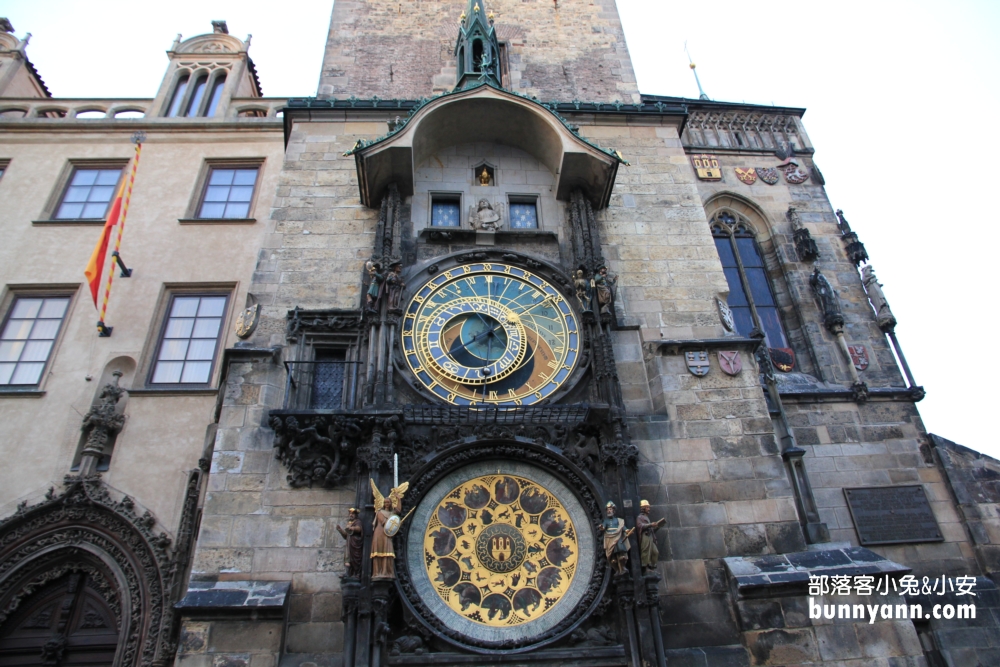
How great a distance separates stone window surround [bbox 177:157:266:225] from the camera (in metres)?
12.6

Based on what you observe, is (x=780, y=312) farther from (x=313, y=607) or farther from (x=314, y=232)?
(x=313, y=607)

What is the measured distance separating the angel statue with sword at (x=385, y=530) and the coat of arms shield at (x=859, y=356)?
8.53 metres

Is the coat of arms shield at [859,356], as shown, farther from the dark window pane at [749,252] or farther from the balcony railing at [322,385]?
the balcony railing at [322,385]

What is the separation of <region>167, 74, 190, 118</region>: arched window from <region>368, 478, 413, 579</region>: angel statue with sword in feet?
38.1

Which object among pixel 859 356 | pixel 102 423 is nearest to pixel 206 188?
pixel 102 423

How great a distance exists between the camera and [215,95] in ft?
50.2

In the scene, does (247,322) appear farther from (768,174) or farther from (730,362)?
(768,174)

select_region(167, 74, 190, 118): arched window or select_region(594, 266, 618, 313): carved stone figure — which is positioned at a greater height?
select_region(167, 74, 190, 118): arched window

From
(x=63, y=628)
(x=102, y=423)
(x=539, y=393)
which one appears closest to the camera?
(x=539, y=393)

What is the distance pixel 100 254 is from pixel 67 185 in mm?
3339

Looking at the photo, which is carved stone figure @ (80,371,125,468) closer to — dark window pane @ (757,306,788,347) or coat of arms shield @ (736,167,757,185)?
dark window pane @ (757,306,788,347)

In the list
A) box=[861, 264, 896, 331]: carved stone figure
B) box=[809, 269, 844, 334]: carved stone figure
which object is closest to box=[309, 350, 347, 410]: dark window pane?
box=[809, 269, 844, 334]: carved stone figure

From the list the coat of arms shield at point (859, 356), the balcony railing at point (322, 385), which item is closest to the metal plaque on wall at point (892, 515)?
the coat of arms shield at point (859, 356)

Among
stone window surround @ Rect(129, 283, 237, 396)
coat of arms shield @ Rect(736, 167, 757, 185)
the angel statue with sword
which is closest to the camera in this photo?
the angel statue with sword
